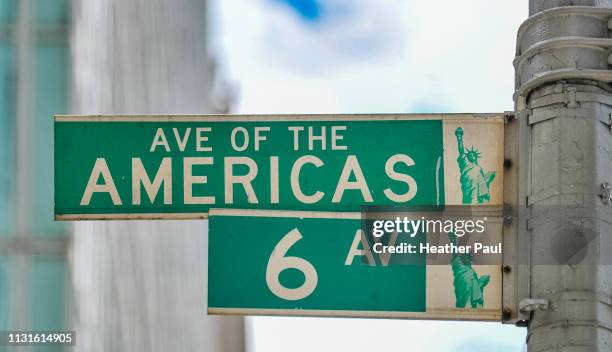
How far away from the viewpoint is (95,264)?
14.8m

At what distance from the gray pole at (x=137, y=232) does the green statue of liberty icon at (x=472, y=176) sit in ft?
26.1

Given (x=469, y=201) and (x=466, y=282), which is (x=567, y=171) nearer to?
(x=469, y=201)

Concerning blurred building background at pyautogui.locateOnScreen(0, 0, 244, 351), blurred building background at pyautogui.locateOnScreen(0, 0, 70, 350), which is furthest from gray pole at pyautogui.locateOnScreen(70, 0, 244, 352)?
blurred building background at pyautogui.locateOnScreen(0, 0, 70, 350)

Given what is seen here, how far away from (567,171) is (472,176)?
492mm

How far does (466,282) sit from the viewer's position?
5066 mm

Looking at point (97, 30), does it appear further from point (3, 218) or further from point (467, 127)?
point (467, 127)

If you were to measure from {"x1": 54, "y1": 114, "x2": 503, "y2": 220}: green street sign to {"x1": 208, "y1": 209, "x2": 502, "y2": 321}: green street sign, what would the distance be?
0.10m

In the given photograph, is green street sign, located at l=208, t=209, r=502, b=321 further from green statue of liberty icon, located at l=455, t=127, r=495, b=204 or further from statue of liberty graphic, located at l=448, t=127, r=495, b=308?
green statue of liberty icon, located at l=455, t=127, r=495, b=204

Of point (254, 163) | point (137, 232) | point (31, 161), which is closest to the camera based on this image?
point (254, 163)

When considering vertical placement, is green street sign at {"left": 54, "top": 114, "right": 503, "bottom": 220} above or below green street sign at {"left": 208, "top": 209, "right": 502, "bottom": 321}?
above

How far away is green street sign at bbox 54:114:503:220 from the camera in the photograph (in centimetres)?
525

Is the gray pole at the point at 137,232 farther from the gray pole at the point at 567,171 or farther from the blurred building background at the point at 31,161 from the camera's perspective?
the gray pole at the point at 567,171

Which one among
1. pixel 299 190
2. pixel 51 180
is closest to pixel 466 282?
pixel 299 190

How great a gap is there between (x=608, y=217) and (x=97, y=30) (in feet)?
39.6
